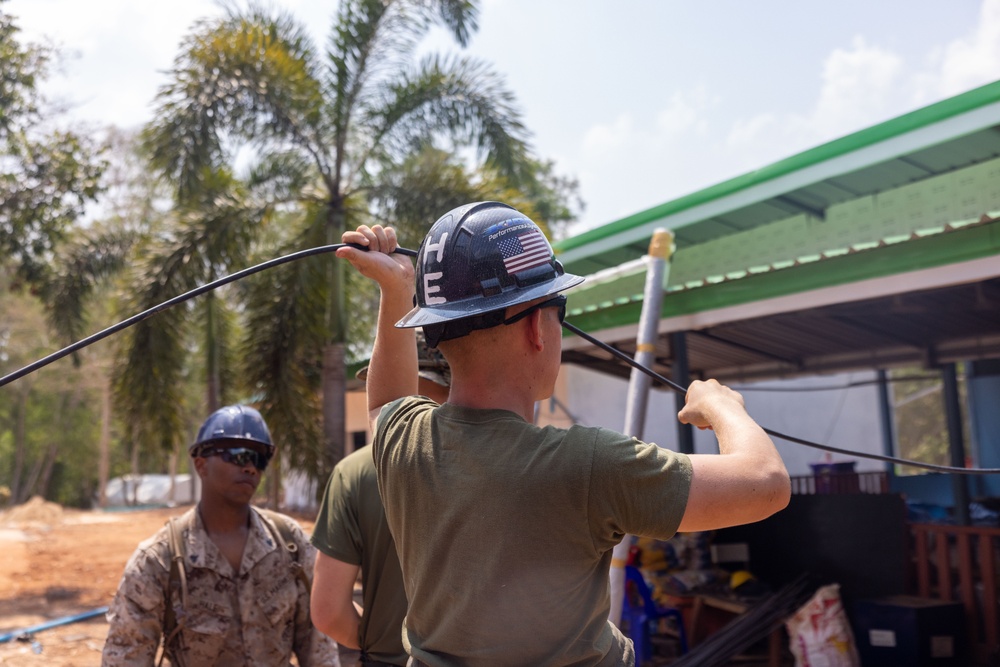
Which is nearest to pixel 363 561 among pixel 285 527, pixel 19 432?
pixel 285 527

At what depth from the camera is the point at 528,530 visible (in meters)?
1.47

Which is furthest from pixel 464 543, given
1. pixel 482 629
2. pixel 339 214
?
pixel 339 214

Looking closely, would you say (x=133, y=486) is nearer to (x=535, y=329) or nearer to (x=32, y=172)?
(x=32, y=172)

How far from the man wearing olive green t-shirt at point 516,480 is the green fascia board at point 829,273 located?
4.51m

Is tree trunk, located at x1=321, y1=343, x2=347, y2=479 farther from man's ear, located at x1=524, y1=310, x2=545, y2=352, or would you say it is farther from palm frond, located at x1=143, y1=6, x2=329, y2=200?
man's ear, located at x1=524, y1=310, x2=545, y2=352

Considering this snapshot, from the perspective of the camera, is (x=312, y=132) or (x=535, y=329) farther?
(x=312, y=132)

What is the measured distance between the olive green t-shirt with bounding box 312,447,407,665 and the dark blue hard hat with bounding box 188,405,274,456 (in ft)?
2.91

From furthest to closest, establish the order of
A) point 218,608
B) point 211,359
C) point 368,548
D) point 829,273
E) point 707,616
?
1. point 211,359
2. point 707,616
3. point 829,273
4. point 218,608
5. point 368,548

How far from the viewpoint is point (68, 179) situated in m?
12.6

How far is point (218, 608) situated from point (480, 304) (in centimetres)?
229

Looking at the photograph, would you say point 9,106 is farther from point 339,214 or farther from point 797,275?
point 797,275

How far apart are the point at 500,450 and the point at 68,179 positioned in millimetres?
12715

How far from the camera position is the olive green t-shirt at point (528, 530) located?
4.71 ft

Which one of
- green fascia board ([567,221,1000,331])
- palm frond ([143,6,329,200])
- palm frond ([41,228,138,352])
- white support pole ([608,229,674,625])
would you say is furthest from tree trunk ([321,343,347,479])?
white support pole ([608,229,674,625])
